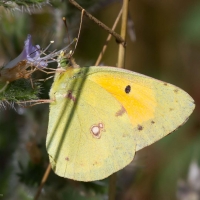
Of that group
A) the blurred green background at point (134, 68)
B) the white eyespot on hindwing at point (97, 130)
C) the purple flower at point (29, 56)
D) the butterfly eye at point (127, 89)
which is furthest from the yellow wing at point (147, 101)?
the blurred green background at point (134, 68)

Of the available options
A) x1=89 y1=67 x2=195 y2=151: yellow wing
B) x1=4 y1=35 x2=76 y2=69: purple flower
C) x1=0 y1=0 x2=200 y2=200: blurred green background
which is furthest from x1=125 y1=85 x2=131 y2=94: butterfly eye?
x1=0 y1=0 x2=200 y2=200: blurred green background

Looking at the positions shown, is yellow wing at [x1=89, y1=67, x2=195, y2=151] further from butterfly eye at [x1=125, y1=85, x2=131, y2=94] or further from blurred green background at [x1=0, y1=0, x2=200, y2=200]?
blurred green background at [x1=0, y1=0, x2=200, y2=200]

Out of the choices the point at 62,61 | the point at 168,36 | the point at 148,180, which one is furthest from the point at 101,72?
the point at 168,36

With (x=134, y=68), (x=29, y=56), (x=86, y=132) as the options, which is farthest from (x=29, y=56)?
(x=134, y=68)

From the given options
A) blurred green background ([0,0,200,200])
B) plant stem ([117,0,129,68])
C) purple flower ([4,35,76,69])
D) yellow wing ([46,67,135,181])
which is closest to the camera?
purple flower ([4,35,76,69])

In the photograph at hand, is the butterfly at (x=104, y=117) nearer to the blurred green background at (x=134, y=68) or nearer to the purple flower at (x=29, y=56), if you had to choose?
the purple flower at (x=29, y=56)

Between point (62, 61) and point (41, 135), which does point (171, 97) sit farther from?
point (41, 135)
